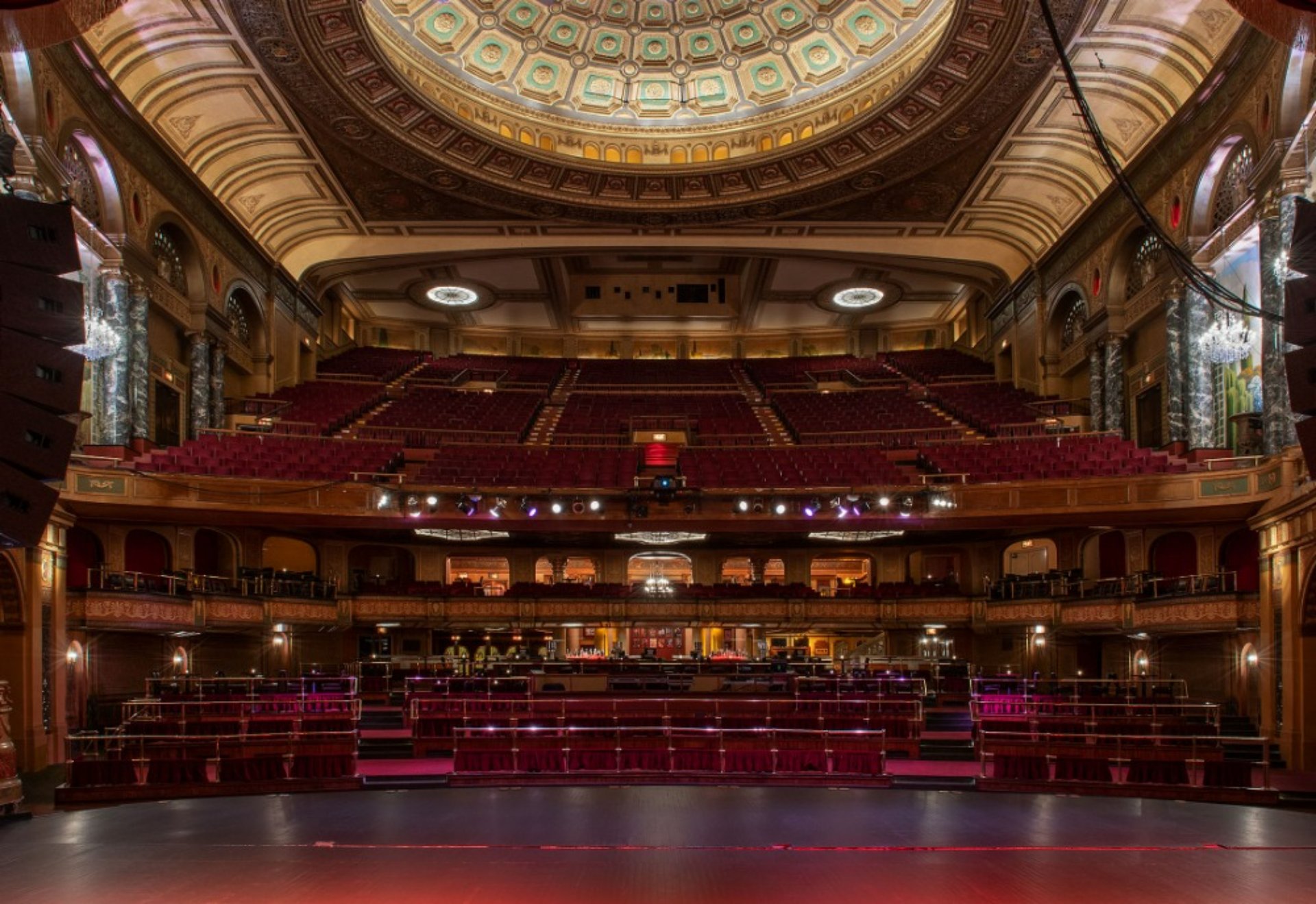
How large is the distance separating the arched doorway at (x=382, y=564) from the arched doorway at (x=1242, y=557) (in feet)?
54.1

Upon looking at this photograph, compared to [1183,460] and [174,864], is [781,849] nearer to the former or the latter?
[174,864]

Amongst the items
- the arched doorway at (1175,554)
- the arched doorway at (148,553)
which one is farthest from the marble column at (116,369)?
the arched doorway at (1175,554)

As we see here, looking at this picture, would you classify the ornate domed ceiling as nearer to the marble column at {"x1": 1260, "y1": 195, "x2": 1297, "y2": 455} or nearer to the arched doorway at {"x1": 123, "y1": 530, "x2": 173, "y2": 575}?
the marble column at {"x1": 1260, "y1": 195, "x2": 1297, "y2": 455}

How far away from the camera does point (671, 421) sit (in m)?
27.5

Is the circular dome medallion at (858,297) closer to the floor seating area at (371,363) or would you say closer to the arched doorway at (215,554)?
the floor seating area at (371,363)

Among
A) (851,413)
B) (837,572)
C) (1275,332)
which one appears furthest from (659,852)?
(851,413)

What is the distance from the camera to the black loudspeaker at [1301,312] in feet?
15.1

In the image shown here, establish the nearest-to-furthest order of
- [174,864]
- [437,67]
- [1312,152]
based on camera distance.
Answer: [174,864] < [1312,152] < [437,67]

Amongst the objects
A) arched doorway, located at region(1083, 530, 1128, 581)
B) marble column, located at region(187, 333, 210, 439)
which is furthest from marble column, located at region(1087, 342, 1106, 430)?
marble column, located at region(187, 333, 210, 439)

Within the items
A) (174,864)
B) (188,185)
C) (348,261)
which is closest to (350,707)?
(174,864)

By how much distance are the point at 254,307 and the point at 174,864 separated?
2156cm

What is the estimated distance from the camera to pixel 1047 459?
19.8 m

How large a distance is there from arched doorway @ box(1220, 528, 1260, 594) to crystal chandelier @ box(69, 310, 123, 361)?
62.0ft

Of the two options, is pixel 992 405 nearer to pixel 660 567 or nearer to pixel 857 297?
pixel 857 297
